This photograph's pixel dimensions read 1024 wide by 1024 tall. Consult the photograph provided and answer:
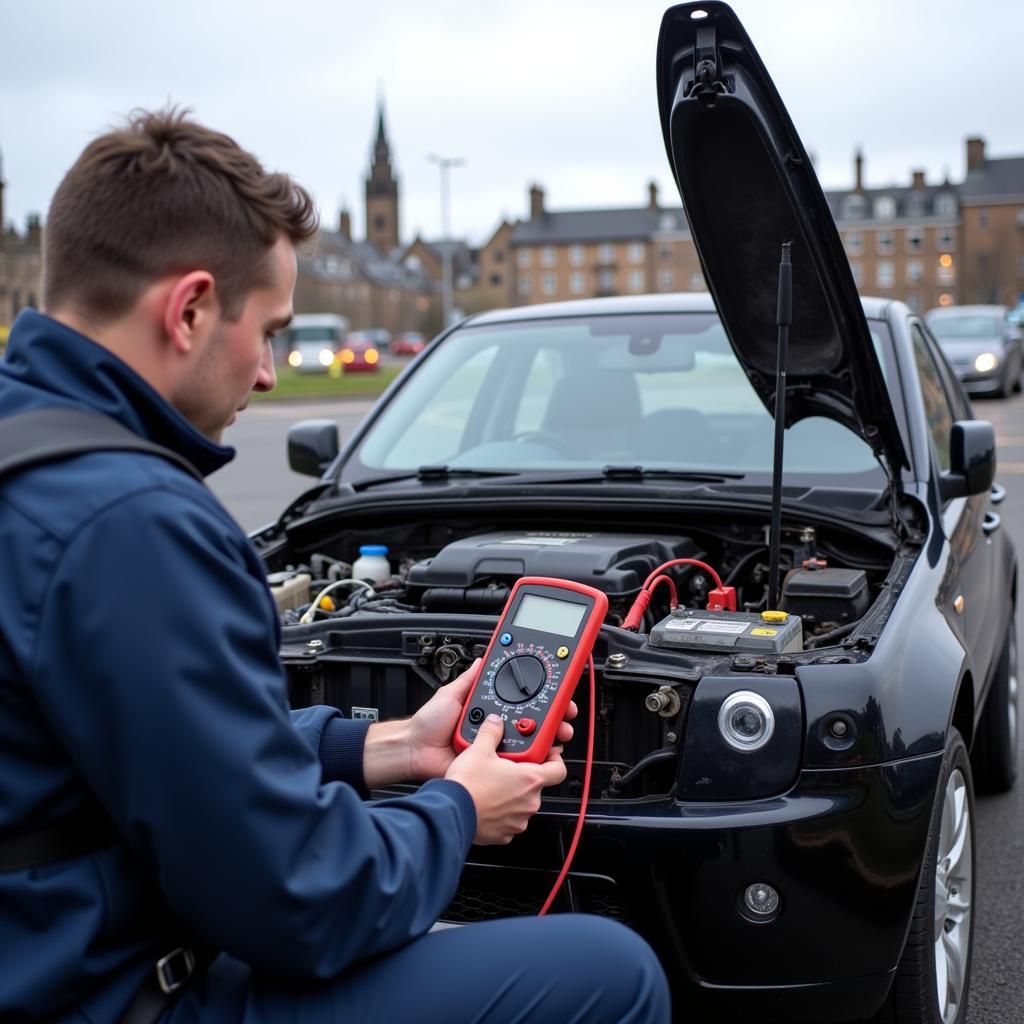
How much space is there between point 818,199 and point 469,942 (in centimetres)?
215

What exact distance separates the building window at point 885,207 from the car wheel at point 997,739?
111 metres

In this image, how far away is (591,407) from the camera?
471 cm

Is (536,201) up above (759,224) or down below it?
above

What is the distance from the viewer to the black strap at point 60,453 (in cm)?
154

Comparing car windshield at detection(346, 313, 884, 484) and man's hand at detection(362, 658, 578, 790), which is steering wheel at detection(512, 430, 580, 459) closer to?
car windshield at detection(346, 313, 884, 484)

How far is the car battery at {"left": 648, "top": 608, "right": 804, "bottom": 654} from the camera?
2.94m

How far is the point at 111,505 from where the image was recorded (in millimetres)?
1501

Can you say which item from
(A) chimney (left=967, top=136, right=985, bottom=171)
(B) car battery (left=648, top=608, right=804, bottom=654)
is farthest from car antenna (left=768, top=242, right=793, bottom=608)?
(A) chimney (left=967, top=136, right=985, bottom=171)

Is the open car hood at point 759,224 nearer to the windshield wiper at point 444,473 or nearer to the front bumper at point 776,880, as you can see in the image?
the windshield wiper at point 444,473

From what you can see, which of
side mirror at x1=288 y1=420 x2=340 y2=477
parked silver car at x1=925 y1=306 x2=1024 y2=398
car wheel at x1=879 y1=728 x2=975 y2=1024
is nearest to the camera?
car wheel at x1=879 y1=728 x2=975 y2=1024

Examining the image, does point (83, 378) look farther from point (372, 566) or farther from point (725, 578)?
point (725, 578)

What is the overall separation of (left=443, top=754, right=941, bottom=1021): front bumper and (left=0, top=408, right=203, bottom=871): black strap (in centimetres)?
130

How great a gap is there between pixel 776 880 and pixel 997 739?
2473mm

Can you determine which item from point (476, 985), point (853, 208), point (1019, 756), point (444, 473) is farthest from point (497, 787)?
point (853, 208)
